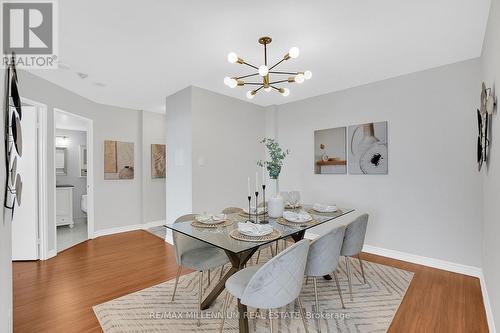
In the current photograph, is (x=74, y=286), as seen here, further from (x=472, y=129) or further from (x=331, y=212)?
(x=472, y=129)

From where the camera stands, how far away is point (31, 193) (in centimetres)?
338

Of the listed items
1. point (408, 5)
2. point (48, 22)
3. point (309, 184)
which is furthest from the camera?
point (309, 184)

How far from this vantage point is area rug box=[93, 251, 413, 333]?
198cm

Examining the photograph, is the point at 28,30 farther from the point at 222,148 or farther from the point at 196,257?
the point at 222,148

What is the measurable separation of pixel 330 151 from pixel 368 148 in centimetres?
61

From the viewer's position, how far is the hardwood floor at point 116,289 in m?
2.02

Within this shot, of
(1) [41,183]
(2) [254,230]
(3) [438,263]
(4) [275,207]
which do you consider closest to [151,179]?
(1) [41,183]

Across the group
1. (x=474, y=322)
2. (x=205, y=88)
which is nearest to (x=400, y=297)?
(x=474, y=322)

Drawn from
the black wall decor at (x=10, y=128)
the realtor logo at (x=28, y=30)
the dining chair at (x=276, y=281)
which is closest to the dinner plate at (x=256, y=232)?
the dining chair at (x=276, y=281)

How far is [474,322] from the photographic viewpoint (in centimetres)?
201

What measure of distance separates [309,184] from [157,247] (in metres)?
2.79

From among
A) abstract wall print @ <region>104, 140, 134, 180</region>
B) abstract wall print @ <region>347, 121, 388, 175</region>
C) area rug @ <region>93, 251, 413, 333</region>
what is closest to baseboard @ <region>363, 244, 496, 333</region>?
area rug @ <region>93, 251, 413, 333</region>

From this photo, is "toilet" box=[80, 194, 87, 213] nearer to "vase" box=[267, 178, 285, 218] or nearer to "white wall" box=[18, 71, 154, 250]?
"white wall" box=[18, 71, 154, 250]

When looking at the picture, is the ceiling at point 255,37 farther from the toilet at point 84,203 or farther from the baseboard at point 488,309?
the toilet at point 84,203
